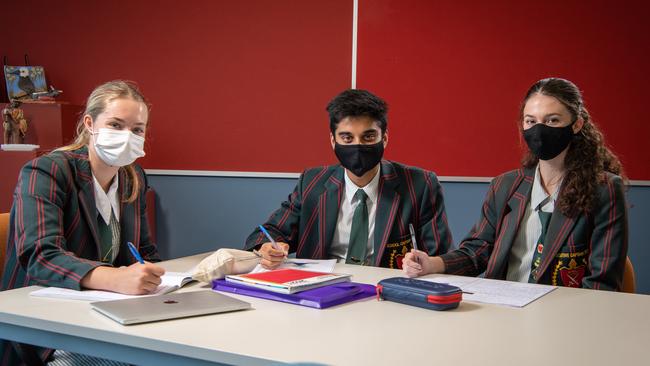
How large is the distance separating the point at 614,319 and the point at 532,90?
1074mm

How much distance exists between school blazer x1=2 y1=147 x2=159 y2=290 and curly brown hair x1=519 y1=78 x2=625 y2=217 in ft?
4.91

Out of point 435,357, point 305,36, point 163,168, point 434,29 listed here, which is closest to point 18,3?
point 163,168

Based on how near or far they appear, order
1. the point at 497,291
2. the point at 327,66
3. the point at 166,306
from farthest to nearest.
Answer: the point at 327,66, the point at 497,291, the point at 166,306

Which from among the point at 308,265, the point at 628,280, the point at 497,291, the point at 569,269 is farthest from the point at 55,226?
the point at 628,280

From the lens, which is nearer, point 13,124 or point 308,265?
point 308,265

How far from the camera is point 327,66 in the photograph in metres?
3.64

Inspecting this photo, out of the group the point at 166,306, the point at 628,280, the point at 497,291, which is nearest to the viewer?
the point at 166,306

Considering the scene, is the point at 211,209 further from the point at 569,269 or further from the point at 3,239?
the point at 569,269

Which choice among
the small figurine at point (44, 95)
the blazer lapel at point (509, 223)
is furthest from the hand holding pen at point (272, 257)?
the small figurine at point (44, 95)

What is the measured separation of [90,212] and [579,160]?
1673mm

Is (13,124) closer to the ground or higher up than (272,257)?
higher up

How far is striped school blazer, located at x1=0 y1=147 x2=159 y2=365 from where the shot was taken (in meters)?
1.63

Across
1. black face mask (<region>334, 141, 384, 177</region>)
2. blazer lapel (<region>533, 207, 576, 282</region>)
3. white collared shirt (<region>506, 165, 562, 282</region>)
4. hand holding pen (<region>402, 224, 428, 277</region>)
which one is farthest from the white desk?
black face mask (<region>334, 141, 384, 177</region>)

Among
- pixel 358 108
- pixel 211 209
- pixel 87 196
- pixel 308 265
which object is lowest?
pixel 211 209
